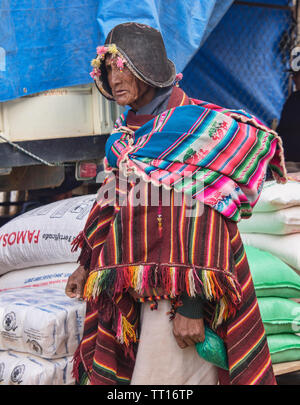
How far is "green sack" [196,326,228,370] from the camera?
6.68ft

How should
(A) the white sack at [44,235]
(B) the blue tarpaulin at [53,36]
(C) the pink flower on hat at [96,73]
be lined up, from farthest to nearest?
(B) the blue tarpaulin at [53,36]
(A) the white sack at [44,235]
(C) the pink flower on hat at [96,73]

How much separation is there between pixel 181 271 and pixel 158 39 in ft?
2.74

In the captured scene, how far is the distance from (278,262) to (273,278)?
127mm

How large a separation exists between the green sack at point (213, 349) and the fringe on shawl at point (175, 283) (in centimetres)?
4

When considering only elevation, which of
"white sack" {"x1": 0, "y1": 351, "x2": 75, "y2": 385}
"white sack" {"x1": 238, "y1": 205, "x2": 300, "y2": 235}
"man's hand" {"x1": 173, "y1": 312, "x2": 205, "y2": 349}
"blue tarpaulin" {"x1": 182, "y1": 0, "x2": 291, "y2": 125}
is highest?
"blue tarpaulin" {"x1": 182, "y1": 0, "x2": 291, "y2": 125}

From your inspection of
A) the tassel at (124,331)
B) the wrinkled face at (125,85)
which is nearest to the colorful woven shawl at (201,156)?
the wrinkled face at (125,85)

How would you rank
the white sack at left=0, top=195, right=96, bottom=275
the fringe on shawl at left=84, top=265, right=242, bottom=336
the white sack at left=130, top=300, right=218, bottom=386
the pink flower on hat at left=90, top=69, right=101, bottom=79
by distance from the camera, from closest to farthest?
the fringe on shawl at left=84, top=265, right=242, bottom=336
the white sack at left=130, top=300, right=218, bottom=386
the pink flower on hat at left=90, top=69, right=101, bottom=79
the white sack at left=0, top=195, right=96, bottom=275

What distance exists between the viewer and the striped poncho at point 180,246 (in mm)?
1990

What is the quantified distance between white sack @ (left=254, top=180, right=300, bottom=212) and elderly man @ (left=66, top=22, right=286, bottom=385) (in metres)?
1.08

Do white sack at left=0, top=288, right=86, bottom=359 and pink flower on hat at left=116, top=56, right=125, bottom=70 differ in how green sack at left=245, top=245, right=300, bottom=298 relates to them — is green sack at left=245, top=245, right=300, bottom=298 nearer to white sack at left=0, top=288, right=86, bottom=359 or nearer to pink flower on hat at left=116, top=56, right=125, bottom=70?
white sack at left=0, top=288, right=86, bottom=359

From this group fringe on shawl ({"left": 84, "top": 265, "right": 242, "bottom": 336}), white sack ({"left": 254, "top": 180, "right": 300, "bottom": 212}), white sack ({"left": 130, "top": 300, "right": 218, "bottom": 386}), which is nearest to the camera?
fringe on shawl ({"left": 84, "top": 265, "right": 242, "bottom": 336})

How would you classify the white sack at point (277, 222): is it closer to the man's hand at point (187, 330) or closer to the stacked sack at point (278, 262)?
the stacked sack at point (278, 262)

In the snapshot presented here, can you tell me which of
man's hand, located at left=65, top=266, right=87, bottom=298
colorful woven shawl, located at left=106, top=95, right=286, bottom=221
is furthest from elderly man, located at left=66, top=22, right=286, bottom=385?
man's hand, located at left=65, top=266, right=87, bottom=298

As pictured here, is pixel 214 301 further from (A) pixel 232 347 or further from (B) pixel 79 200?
(B) pixel 79 200
